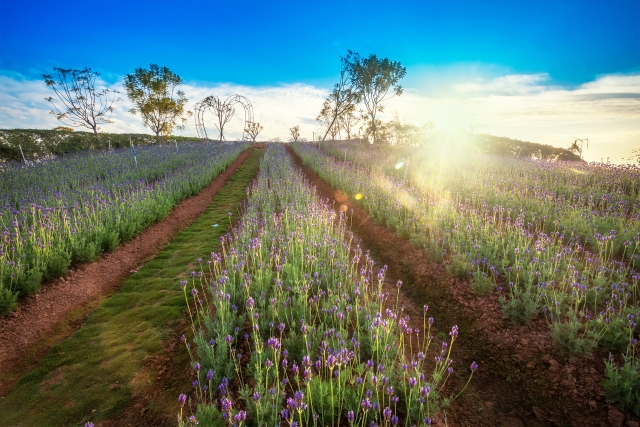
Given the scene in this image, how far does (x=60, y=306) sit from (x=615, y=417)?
266 inches

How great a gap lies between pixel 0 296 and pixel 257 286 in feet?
11.1

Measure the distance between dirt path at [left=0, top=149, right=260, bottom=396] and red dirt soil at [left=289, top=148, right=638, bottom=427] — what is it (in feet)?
15.2

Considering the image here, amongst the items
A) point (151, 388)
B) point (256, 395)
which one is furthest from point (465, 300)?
point (151, 388)

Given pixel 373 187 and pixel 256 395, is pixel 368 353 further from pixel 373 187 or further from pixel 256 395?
pixel 373 187

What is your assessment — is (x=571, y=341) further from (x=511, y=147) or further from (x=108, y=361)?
(x=511, y=147)

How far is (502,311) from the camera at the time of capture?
12.9ft

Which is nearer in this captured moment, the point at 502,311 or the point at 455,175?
the point at 502,311

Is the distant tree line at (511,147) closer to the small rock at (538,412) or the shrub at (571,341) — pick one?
the shrub at (571,341)

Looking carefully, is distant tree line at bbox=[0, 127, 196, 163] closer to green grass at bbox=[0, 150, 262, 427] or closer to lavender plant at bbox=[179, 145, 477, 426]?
green grass at bbox=[0, 150, 262, 427]

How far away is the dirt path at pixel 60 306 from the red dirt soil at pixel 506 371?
15.2 feet

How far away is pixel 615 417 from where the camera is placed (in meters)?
2.53

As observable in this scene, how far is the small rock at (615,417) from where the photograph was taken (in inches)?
98.3

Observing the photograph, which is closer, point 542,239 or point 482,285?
point 482,285

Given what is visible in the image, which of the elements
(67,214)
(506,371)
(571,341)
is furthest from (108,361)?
(67,214)
